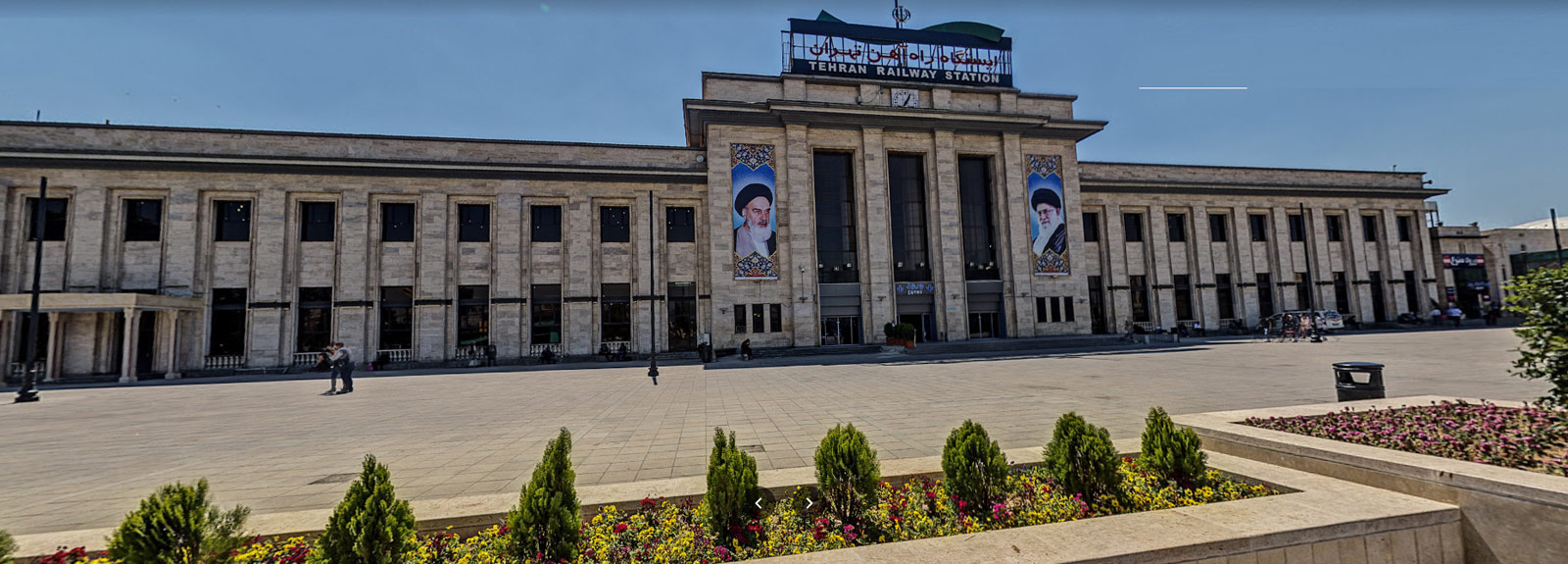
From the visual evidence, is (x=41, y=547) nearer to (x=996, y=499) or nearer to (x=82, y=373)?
(x=996, y=499)

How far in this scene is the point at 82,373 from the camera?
961 inches

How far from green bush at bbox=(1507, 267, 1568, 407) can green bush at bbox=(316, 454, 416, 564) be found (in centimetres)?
821

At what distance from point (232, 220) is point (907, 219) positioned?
3450 centimetres

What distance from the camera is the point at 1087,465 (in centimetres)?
438

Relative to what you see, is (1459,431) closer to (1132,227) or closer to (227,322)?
(1132,227)

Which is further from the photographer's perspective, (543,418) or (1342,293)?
(1342,293)

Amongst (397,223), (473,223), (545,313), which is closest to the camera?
(397,223)

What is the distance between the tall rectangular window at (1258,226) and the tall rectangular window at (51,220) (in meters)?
67.1

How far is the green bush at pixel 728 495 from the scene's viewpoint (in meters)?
3.90

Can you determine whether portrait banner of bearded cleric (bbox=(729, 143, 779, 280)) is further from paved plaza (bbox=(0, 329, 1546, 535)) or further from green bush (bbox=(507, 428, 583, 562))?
green bush (bbox=(507, 428, 583, 562))

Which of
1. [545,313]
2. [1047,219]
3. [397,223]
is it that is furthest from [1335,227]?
[397,223]

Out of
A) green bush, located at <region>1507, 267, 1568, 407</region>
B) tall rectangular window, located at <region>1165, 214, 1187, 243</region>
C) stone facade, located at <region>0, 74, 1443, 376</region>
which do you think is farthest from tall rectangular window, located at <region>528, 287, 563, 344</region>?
tall rectangular window, located at <region>1165, 214, 1187, 243</region>

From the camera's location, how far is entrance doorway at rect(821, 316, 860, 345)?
32.2 m

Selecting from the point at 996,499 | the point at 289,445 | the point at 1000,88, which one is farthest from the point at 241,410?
the point at 1000,88
